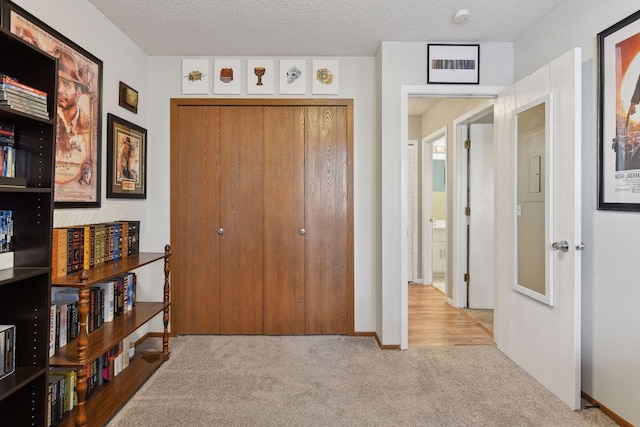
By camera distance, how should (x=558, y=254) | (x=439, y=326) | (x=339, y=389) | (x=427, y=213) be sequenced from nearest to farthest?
(x=558, y=254) < (x=339, y=389) < (x=439, y=326) < (x=427, y=213)

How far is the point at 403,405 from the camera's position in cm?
214

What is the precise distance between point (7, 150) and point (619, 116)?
3023 millimetres

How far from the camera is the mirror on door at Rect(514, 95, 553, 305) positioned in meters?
2.28

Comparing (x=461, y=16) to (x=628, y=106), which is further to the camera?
(x=461, y=16)

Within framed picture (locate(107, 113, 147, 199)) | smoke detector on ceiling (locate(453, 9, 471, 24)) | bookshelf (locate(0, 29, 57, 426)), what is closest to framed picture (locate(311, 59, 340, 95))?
smoke detector on ceiling (locate(453, 9, 471, 24))

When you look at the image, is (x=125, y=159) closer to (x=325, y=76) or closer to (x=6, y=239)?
(x=6, y=239)

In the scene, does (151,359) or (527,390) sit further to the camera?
(151,359)

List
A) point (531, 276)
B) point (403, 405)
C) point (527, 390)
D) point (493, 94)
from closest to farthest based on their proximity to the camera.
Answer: point (403, 405)
point (527, 390)
point (531, 276)
point (493, 94)

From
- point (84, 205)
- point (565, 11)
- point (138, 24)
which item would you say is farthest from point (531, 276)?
point (138, 24)

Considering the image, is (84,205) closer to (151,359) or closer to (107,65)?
(107,65)

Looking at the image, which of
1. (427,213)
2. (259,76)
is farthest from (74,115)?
(427,213)

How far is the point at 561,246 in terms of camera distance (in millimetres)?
2158

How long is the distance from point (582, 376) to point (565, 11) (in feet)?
7.62

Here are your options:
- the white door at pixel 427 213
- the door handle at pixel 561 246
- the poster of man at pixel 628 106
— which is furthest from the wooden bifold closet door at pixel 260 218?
the white door at pixel 427 213
